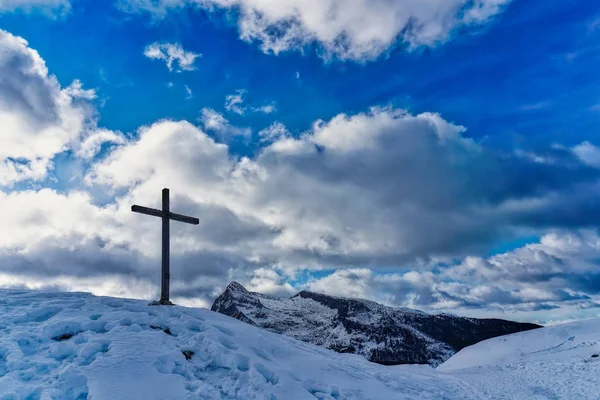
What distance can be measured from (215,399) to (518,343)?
49455mm

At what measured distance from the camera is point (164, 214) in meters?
23.0

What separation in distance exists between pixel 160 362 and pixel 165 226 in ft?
34.1

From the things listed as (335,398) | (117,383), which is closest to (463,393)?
(335,398)

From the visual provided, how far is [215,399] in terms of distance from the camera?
490 inches

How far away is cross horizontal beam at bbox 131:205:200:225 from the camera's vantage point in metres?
22.0

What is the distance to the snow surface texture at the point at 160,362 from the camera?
470 inches

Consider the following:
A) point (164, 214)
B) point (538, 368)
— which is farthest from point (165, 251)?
point (538, 368)

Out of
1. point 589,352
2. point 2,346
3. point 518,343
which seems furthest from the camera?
point 518,343

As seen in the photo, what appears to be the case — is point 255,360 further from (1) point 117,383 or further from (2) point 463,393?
(2) point 463,393

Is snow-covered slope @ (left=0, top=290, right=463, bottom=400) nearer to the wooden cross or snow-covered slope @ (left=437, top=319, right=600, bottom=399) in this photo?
the wooden cross

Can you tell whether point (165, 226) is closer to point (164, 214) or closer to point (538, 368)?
point (164, 214)

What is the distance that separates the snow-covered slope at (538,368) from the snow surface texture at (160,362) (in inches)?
10.2

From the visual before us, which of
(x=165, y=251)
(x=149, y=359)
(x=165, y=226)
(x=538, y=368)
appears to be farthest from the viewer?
(x=538, y=368)

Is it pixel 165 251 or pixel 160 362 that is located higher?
pixel 165 251
